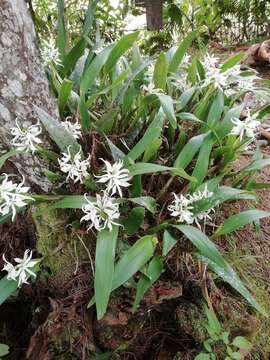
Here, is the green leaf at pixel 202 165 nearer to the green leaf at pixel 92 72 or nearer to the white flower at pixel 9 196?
the green leaf at pixel 92 72

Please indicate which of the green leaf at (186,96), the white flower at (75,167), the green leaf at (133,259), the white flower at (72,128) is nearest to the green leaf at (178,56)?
the green leaf at (186,96)

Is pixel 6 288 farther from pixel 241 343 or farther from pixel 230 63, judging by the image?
pixel 230 63

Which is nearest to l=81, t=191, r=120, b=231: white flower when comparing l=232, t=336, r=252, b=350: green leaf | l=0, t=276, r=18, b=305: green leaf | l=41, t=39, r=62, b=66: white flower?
l=0, t=276, r=18, b=305: green leaf

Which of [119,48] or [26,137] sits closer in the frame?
[26,137]

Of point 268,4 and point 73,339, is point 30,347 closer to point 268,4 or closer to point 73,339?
point 73,339

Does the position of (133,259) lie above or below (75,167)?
below

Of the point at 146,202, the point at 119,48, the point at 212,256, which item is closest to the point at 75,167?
the point at 146,202
